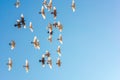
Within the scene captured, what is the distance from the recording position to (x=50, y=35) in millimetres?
90812

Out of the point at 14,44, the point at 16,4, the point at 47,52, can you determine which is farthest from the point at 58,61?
the point at 16,4

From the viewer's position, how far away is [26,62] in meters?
92.6

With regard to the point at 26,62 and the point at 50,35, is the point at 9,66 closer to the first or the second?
the point at 26,62

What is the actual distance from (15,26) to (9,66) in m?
11.5

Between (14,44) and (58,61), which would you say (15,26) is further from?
(58,61)

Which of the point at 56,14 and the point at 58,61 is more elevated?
the point at 56,14

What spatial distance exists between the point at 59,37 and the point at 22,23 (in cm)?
1233

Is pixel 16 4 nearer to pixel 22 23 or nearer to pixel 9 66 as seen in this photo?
pixel 22 23

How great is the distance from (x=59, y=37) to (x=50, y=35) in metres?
4.87

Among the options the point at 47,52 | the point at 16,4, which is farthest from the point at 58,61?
the point at 16,4

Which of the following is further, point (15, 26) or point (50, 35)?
point (50, 35)

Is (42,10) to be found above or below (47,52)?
above

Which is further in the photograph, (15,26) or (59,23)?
(59,23)

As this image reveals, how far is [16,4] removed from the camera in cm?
8656
